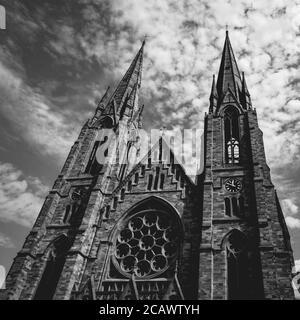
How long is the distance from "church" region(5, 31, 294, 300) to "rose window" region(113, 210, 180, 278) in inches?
2.5

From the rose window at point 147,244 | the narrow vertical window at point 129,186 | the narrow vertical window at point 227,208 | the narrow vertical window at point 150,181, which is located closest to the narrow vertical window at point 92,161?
the narrow vertical window at point 129,186

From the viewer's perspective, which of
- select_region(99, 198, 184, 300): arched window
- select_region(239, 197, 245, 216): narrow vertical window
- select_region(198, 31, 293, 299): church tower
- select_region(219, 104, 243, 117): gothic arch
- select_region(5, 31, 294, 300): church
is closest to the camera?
select_region(198, 31, 293, 299): church tower

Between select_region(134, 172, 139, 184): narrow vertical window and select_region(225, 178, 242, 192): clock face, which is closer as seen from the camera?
select_region(225, 178, 242, 192): clock face

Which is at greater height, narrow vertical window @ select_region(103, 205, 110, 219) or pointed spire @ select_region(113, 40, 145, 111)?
pointed spire @ select_region(113, 40, 145, 111)

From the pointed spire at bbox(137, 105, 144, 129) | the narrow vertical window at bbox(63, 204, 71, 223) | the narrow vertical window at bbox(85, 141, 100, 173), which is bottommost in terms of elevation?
the narrow vertical window at bbox(63, 204, 71, 223)

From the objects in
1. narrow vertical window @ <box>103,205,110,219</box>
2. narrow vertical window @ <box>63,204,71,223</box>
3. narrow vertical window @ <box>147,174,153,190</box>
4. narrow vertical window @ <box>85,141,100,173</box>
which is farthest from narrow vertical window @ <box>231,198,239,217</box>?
narrow vertical window @ <box>85,141,100,173</box>

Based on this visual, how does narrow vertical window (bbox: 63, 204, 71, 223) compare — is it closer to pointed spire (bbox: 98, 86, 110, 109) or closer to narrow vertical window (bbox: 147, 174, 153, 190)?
narrow vertical window (bbox: 147, 174, 153, 190)

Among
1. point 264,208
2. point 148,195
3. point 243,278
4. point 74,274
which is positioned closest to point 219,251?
point 243,278

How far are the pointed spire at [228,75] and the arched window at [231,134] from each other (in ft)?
7.47

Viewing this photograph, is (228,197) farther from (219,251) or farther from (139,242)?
(139,242)

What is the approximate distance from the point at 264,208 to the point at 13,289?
604 inches

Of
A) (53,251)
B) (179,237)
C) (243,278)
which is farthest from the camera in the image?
(53,251)

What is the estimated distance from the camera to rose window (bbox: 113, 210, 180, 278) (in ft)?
57.3

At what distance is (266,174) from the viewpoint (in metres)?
19.0
